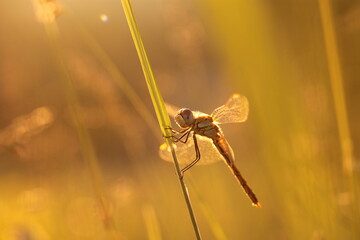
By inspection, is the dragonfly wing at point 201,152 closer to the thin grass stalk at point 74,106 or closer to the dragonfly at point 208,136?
the dragonfly at point 208,136

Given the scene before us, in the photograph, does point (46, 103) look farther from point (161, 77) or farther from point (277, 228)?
point (277, 228)

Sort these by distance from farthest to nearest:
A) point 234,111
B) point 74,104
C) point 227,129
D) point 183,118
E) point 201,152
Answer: point 227,129, point 201,152, point 234,111, point 183,118, point 74,104

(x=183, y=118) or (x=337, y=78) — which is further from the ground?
(x=337, y=78)

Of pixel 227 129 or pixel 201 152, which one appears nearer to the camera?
pixel 201 152

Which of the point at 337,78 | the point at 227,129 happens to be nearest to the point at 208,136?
the point at 337,78

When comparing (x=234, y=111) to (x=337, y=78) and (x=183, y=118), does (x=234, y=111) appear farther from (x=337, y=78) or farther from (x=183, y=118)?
(x=337, y=78)

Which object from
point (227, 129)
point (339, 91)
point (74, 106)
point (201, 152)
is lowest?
point (227, 129)

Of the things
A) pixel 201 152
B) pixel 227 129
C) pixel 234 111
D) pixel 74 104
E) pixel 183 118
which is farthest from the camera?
pixel 227 129

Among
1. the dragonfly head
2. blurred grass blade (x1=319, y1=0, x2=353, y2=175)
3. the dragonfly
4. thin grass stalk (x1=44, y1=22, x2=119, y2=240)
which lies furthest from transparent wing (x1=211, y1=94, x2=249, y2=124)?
thin grass stalk (x1=44, y1=22, x2=119, y2=240)
